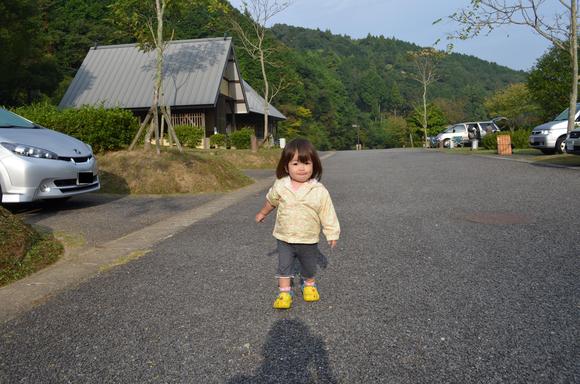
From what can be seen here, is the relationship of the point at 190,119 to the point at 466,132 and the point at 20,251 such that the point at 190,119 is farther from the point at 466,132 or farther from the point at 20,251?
the point at 20,251

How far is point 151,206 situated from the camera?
306 inches

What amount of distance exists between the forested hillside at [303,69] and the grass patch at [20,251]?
10157 millimetres

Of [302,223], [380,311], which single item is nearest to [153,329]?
[302,223]

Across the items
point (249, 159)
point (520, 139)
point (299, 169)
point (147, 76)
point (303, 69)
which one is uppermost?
point (303, 69)

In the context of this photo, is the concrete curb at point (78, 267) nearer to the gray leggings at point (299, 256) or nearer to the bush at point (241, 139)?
the gray leggings at point (299, 256)

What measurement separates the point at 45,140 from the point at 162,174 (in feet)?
10.5

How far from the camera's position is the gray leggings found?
3.22 meters

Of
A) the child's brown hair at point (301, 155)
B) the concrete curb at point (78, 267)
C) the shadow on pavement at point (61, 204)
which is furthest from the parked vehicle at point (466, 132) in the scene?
the child's brown hair at point (301, 155)

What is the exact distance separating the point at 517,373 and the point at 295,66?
75.7 meters

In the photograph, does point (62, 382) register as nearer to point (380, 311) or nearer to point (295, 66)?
point (380, 311)

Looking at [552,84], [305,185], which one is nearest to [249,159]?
[305,185]

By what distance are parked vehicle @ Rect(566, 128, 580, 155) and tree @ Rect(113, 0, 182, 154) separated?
409 inches

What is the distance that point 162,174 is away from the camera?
9727mm

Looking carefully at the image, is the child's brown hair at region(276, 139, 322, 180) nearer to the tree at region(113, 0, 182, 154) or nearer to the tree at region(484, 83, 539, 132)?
the tree at region(113, 0, 182, 154)
